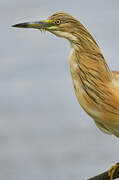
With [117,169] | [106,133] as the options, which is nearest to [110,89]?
[106,133]

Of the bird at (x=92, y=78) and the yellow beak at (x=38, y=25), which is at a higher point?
the yellow beak at (x=38, y=25)

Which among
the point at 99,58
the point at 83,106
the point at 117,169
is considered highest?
the point at 99,58

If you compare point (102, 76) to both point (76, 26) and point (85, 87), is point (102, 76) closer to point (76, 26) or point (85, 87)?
point (85, 87)

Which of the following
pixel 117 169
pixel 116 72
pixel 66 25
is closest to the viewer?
pixel 66 25

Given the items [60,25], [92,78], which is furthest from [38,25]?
[92,78]

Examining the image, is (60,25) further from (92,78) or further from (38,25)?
(92,78)

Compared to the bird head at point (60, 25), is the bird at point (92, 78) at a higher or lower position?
lower
